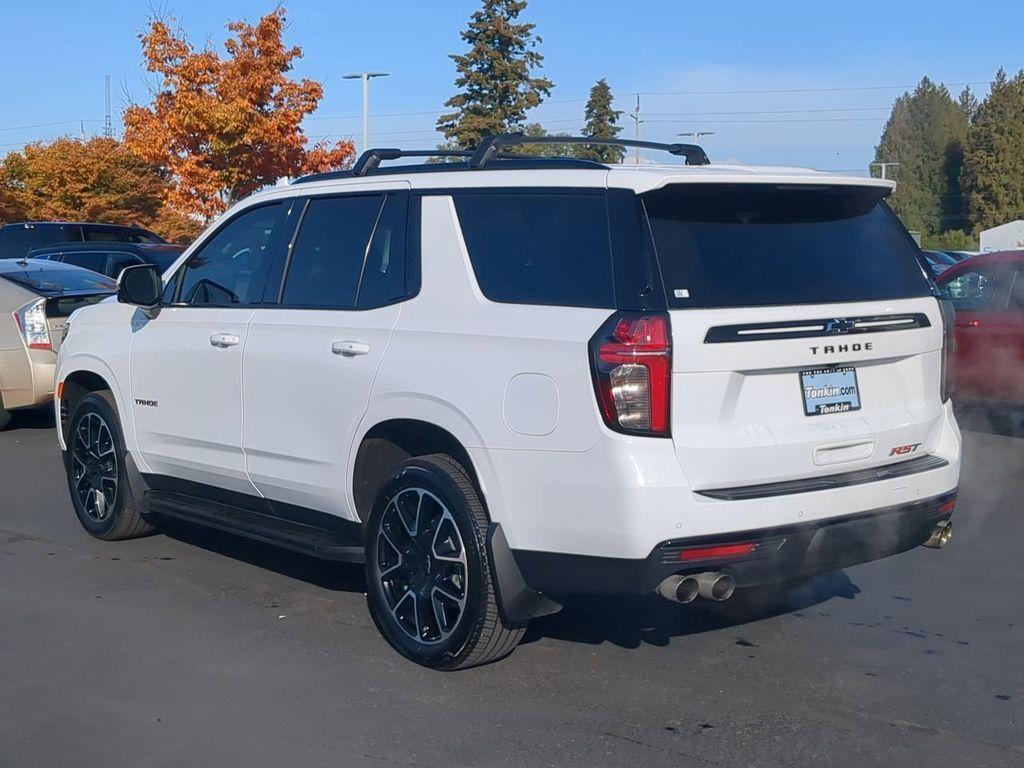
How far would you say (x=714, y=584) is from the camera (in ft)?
15.1

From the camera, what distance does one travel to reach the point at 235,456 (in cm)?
620

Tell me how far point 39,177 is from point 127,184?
269 cm

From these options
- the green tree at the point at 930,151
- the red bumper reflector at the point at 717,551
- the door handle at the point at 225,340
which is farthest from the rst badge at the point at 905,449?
the green tree at the point at 930,151

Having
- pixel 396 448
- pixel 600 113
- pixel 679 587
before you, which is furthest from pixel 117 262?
pixel 600 113

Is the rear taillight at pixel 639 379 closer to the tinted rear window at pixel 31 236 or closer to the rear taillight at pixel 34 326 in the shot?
the rear taillight at pixel 34 326

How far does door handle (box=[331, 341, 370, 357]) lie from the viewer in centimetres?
541

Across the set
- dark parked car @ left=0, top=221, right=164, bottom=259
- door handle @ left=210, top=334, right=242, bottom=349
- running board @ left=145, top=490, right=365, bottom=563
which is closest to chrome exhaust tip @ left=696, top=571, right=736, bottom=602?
running board @ left=145, top=490, right=365, bottom=563

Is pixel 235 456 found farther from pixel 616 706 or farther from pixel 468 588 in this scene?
pixel 616 706

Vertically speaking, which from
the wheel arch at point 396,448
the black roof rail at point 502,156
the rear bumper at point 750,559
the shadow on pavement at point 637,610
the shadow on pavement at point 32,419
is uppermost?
the black roof rail at point 502,156

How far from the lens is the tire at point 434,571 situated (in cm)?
493

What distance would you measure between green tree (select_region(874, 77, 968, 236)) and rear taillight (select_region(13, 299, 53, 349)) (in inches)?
3108

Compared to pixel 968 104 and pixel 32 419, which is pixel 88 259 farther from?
pixel 968 104

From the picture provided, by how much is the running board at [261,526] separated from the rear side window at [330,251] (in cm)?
103

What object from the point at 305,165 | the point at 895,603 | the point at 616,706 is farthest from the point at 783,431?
the point at 305,165
